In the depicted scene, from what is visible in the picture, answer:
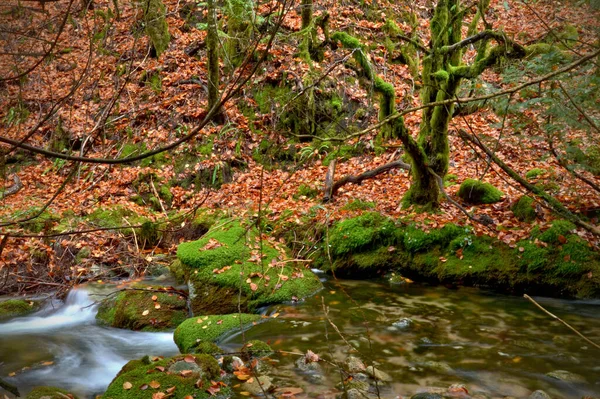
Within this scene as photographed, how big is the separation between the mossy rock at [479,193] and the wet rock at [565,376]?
13.7ft

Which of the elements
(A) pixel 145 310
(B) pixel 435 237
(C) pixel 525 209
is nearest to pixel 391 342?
(B) pixel 435 237

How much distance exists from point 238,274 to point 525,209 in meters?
4.75

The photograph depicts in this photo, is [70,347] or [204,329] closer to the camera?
[204,329]

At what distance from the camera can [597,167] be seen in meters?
6.24

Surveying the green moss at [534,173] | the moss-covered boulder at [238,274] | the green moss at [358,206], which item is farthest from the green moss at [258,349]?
the green moss at [534,173]

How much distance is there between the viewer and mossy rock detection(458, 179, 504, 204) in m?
8.52

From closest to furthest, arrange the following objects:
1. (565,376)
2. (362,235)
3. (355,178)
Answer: (565,376) → (362,235) → (355,178)

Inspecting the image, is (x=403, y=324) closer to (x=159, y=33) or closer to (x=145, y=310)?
(x=145, y=310)

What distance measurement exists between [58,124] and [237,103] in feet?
16.6

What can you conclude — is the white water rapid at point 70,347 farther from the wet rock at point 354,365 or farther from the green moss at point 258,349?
the wet rock at point 354,365

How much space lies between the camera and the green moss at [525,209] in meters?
7.73

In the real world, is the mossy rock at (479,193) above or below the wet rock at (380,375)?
above

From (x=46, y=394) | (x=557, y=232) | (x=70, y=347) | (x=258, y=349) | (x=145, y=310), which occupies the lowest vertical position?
(x=70, y=347)

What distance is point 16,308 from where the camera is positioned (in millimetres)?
7617
